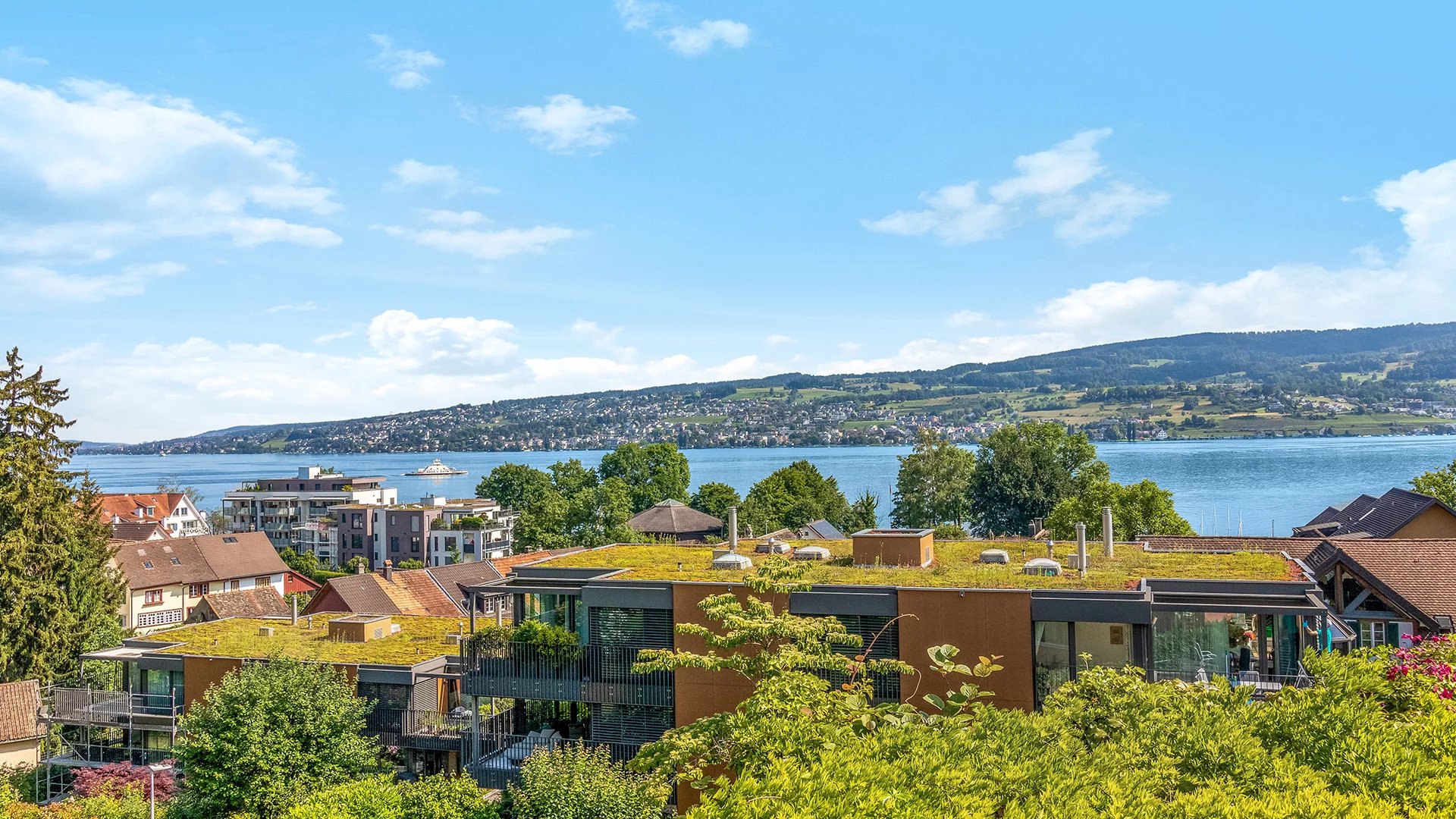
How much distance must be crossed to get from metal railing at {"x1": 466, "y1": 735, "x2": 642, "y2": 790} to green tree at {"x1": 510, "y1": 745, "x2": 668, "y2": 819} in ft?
9.90

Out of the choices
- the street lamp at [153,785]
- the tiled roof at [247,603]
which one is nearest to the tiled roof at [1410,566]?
the street lamp at [153,785]

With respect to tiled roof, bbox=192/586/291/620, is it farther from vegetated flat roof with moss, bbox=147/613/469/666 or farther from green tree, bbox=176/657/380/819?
green tree, bbox=176/657/380/819

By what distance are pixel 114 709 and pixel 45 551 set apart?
12810 mm

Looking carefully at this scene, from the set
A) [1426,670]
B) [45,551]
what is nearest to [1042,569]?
[1426,670]

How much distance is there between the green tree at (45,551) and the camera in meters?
36.9

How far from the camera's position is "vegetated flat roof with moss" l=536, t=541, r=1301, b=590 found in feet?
69.8

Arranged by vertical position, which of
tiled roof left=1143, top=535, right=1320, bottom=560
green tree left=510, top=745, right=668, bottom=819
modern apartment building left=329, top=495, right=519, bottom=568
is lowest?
modern apartment building left=329, top=495, right=519, bottom=568

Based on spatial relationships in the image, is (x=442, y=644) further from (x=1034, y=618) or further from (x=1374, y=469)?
(x=1374, y=469)

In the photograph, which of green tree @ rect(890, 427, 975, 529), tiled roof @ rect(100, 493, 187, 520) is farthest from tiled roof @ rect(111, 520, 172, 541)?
green tree @ rect(890, 427, 975, 529)

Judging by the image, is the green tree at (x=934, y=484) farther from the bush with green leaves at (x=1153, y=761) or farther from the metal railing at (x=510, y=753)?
the bush with green leaves at (x=1153, y=761)

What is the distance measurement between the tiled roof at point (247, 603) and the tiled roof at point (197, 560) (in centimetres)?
462

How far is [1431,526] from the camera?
132ft

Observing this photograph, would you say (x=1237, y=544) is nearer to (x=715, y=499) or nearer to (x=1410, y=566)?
(x=1410, y=566)

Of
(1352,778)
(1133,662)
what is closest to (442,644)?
(1133,662)
